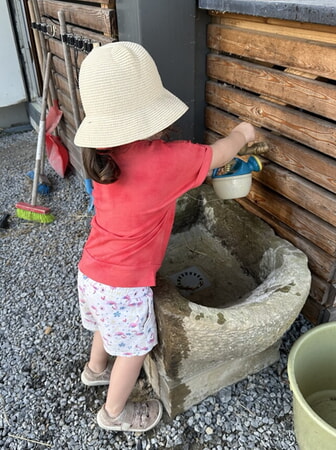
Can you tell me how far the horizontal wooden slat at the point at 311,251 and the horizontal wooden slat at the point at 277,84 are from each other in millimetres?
632

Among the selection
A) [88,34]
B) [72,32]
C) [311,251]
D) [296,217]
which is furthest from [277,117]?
[72,32]

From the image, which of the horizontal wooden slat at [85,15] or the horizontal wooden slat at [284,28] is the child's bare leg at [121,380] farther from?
the horizontal wooden slat at [85,15]

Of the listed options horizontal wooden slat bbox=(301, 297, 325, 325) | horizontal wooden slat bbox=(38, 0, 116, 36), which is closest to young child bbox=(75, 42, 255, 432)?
horizontal wooden slat bbox=(301, 297, 325, 325)

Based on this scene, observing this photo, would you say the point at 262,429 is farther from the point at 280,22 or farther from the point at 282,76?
the point at 280,22

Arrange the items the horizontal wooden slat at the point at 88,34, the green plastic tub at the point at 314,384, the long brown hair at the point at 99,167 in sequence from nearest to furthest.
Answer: the long brown hair at the point at 99,167, the green plastic tub at the point at 314,384, the horizontal wooden slat at the point at 88,34

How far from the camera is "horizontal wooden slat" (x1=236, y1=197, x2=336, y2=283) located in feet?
6.30

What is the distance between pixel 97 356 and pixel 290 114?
1456mm

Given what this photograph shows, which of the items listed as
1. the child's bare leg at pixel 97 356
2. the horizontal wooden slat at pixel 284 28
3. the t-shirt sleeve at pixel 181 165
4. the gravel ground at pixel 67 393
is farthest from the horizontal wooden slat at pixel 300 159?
the child's bare leg at pixel 97 356

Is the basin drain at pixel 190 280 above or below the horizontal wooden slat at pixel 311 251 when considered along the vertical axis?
below

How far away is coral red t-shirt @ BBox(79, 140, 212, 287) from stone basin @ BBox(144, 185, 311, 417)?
0.19 metres

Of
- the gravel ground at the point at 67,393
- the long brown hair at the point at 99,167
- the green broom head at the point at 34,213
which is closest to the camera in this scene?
A: the long brown hair at the point at 99,167

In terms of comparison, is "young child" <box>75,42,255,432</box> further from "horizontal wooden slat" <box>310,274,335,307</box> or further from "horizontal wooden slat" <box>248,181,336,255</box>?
"horizontal wooden slat" <box>310,274,335,307</box>

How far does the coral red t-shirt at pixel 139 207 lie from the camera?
144 centimetres

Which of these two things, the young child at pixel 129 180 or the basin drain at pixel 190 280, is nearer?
the young child at pixel 129 180
